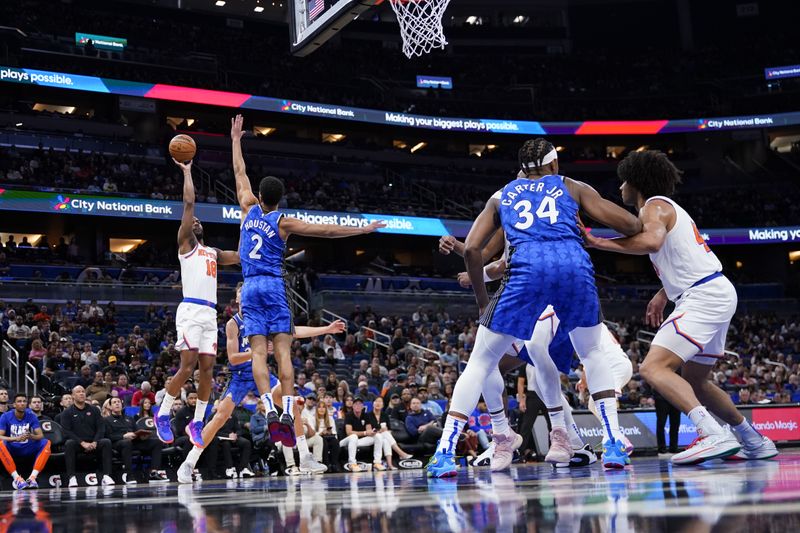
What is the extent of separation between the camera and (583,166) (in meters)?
42.3

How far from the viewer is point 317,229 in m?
7.27

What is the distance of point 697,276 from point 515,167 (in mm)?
36647

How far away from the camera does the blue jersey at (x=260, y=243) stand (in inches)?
300

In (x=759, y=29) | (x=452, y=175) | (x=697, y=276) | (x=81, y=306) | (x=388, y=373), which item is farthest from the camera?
(x=759, y=29)

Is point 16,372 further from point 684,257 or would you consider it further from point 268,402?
point 684,257

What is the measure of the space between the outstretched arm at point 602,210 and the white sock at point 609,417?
1087 millimetres

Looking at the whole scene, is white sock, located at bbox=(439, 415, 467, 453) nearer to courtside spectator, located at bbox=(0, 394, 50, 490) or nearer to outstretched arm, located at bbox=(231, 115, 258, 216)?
outstretched arm, located at bbox=(231, 115, 258, 216)

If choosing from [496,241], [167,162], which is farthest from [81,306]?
[496,241]

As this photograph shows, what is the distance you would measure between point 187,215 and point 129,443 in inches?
184

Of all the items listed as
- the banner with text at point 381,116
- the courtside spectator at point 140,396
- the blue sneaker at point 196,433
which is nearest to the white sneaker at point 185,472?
the blue sneaker at point 196,433

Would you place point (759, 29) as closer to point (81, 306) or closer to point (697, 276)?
point (81, 306)

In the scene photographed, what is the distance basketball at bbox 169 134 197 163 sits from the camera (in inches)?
327

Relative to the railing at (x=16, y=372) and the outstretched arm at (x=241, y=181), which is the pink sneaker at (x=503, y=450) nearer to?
the outstretched arm at (x=241, y=181)

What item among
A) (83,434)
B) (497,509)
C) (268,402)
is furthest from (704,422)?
(83,434)
